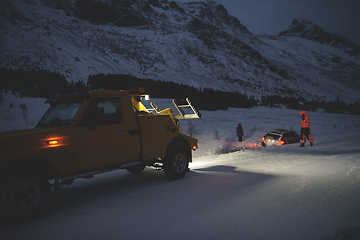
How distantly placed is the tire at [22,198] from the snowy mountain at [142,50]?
37.8m

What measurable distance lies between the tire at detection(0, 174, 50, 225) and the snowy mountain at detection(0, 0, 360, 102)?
37.8 meters

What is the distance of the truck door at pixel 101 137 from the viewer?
14.9 ft

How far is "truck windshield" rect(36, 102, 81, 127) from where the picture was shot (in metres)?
4.73

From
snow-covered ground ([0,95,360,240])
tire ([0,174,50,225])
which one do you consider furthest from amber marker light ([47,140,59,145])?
snow-covered ground ([0,95,360,240])

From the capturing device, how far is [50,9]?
6750 cm

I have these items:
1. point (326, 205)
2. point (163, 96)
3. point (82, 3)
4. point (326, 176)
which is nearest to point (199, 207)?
point (326, 205)

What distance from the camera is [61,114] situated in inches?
195

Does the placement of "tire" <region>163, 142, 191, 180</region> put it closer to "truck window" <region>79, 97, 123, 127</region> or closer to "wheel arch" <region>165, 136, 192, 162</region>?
"wheel arch" <region>165, 136, 192, 162</region>

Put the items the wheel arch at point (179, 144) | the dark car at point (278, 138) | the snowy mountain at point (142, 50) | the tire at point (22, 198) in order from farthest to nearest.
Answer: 1. the snowy mountain at point (142, 50)
2. the dark car at point (278, 138)
3. the wheel arch at point (179, 144)
4. the tire at point (22, 198)

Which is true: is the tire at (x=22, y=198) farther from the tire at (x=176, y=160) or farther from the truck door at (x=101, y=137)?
the tire at (x=176, y=160)

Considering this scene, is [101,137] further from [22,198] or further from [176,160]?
[176,160]

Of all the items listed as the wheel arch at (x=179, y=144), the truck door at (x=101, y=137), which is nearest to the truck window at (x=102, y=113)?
the truck door at (x=101, y=137)

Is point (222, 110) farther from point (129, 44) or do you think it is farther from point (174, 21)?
point (174, 21)

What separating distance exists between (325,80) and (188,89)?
312 ft
